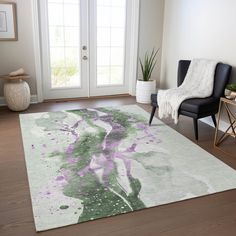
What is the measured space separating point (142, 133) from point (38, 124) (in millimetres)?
1390

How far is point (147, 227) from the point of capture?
6.48 feet

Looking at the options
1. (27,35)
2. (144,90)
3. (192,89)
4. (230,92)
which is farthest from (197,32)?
(27,35)

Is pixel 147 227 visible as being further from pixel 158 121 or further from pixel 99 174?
pixel 158 121

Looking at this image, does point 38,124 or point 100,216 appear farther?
point 38,124

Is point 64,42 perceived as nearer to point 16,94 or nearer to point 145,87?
point 16,94

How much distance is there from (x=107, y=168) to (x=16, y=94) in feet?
7.31

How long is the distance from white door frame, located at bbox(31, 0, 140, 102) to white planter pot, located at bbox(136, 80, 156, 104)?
16.6 inches

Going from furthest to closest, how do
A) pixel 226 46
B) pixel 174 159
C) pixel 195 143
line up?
pixel 226 46 < pixel 195 143 < pixel 174 159

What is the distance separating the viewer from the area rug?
7.15 feet

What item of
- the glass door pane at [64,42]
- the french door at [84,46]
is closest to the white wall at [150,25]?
the french door at [84,46]

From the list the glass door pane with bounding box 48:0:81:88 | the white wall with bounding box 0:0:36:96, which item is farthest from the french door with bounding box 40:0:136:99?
the white wall with bounding box 0:0:36:96

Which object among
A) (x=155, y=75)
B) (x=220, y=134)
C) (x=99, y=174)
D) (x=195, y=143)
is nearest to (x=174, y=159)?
(x=195, y=143)

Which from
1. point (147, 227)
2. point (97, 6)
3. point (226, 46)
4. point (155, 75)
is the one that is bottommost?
point (147, 227)

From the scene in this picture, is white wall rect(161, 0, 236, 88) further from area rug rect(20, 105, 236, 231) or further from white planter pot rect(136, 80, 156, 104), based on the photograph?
area rug rect(20, 105, 236, 231)
